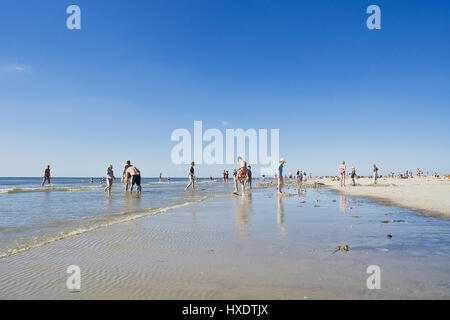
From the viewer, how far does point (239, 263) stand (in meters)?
3.74

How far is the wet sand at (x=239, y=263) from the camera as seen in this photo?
283 cm

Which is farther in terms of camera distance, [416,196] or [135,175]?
[135,175]

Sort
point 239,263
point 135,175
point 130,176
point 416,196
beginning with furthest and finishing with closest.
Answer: point 130,176, point 135,175, point 416,196, point 239,263

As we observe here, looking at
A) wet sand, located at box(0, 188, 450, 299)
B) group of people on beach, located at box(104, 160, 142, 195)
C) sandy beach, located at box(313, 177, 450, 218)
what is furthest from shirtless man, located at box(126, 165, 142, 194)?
sandy beach, located at box(313, 177, 450, 218)

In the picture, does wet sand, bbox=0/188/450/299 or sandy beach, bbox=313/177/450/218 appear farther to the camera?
sandy beach, bbox=313/177/450/218

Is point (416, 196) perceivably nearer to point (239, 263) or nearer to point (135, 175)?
point (239, 263)

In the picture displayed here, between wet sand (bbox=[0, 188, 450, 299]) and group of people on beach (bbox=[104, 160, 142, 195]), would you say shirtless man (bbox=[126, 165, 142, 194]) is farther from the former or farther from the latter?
wet sand (bbox=[0, 188, 450, 299])

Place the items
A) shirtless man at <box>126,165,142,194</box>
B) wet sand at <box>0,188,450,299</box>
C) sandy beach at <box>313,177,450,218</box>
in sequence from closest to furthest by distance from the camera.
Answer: wet sand at <box>0,188,450,299</box> < sandy beach at <box>313,177,450,218</box> < shirtless man at <box>126,165,142,194</box>

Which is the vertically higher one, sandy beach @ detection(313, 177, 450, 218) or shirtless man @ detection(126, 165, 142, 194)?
shirtless man @ detection(126, 165, 142, 194)

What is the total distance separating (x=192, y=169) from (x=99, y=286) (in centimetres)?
2075

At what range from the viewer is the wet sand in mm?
2832

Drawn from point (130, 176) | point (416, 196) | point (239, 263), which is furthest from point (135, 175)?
point (239, 263)

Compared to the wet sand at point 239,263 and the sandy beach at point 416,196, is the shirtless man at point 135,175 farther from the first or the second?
the sandy beach at point 416,196
